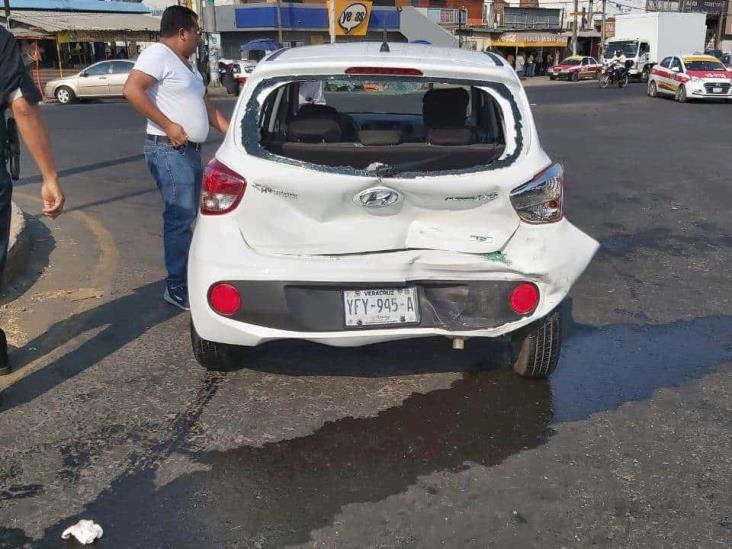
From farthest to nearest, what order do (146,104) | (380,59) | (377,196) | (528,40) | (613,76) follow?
(528,40), (613,76), (146,104), (380,59), (377,196)

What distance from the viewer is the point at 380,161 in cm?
380

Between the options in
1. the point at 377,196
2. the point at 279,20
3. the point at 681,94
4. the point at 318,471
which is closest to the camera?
the point at 318,471

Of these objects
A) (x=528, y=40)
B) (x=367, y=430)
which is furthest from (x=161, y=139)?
(x=528, y=40)

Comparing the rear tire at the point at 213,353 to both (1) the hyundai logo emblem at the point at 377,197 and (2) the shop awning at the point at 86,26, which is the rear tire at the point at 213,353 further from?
(2) the shop awning at the point at 86,26

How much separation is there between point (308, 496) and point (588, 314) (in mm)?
2830

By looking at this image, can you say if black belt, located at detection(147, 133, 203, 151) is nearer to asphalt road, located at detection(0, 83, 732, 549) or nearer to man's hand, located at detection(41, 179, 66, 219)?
asphalt road, located at detection(0, 83, 732, 549)

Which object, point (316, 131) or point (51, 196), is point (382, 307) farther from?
point (51, 196)

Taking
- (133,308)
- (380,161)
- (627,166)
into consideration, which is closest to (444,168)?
(380,161)

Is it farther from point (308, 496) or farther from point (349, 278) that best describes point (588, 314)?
point (308, 496)

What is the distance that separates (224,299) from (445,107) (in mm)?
1774

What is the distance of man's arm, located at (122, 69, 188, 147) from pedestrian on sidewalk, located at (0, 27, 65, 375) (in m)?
Answer: 0.96

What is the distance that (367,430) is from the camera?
11.7ft

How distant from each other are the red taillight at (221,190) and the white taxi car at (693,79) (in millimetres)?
24295

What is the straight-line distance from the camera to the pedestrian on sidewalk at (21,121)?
11.4 ft
